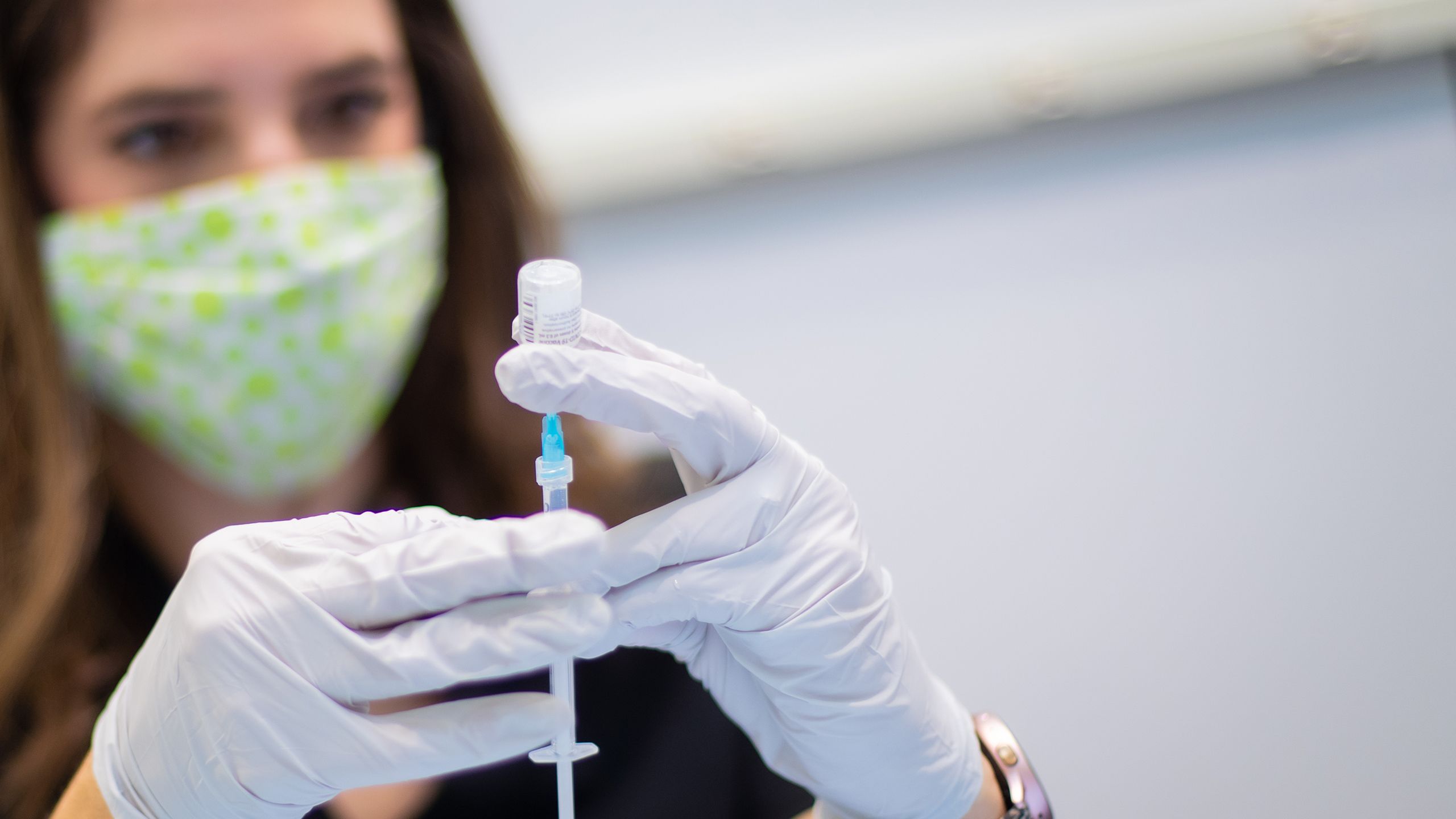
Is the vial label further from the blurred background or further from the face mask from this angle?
the blurred background

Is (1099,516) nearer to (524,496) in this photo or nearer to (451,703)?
(524,496)

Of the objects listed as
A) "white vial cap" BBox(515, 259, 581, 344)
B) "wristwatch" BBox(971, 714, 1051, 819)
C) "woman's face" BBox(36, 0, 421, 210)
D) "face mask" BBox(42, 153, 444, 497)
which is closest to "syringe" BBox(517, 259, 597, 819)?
"white vial cap" BBox(515, 259, 581, 344)

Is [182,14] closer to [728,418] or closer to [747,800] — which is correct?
[728,418]

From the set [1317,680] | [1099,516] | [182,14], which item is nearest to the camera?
[182,14]

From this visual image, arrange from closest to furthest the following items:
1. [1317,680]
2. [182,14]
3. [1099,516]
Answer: [182,14], [1317,680], [1099,516]

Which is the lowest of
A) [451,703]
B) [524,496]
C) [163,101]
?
[451,703]

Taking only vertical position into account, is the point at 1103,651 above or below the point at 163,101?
below

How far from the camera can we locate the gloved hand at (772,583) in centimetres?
62

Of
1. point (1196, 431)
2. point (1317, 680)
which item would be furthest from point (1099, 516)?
point (1317, 680)

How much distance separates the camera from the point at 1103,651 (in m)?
Answer: 1.17

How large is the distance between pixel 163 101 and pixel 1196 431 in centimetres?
121

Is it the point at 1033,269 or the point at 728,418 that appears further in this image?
the point at 1033,269

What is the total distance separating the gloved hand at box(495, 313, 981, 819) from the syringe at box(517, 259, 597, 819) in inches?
0.6

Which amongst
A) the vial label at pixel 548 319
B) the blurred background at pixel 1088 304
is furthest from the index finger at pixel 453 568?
the blurred background at pixel 1088 304
